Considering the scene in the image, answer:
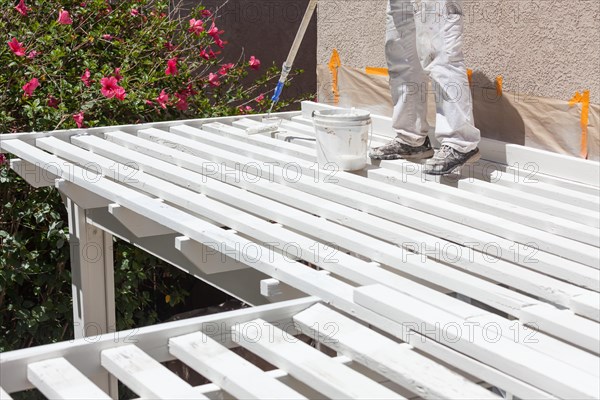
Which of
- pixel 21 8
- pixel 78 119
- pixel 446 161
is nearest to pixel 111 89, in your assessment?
pixel 78 119

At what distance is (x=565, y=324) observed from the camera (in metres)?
2.10

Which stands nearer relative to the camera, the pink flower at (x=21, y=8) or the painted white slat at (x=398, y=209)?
the painted white slat at (x=398, y=209)

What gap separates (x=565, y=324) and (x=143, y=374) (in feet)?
3.11

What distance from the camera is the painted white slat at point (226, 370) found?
1.89 m

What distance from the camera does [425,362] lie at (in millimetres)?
2004

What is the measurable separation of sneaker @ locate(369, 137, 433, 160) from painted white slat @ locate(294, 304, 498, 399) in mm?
1526

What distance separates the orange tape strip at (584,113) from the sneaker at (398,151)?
1.98 feet

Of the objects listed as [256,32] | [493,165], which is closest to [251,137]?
[493,165]

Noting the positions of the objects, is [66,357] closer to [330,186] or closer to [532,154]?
[330,186]

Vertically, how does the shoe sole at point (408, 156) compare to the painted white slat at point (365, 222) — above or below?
above

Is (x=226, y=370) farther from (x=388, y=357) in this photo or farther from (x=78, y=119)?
(x=78, y=119)

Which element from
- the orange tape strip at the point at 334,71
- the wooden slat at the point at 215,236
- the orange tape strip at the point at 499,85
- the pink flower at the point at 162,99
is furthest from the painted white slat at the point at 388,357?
the orange tape strip at the point at 334,71

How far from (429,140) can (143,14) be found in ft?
7.61

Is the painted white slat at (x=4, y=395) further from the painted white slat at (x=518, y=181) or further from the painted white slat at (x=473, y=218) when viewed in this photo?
the painted white slat at (x=518, y=181)
